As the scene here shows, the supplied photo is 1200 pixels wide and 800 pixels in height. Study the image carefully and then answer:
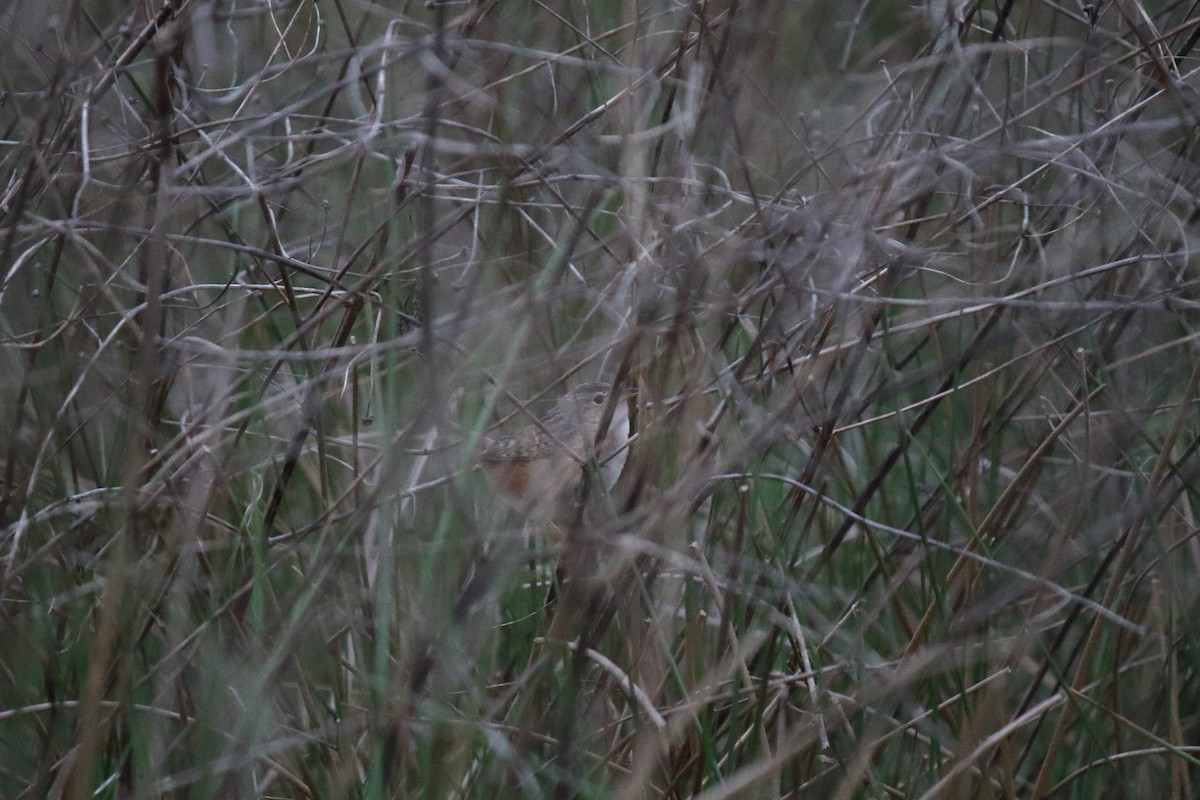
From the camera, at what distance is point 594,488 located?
1.97m

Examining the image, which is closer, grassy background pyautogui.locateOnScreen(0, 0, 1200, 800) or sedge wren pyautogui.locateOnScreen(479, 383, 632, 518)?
grassy background pyautogui.locateOnScreen(0, 0, 1200, 800)

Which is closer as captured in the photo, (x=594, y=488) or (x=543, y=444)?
(x=594, y=488)

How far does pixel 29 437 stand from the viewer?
2.59 metres

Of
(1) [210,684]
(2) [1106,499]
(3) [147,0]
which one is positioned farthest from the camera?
(2) [1106,499]

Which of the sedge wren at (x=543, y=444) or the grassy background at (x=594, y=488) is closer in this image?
the grassy background at (x=594, y=488)

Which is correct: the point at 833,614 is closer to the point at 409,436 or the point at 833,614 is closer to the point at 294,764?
the point at 294,764

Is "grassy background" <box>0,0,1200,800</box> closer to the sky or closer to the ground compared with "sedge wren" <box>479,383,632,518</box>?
closer to the sky

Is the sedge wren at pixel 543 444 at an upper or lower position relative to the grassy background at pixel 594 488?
lower

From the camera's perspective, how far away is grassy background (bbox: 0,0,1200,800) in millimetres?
1739

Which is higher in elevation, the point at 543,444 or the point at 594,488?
the point at 594,488

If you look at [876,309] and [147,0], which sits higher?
[147,0]

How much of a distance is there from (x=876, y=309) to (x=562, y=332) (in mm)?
747

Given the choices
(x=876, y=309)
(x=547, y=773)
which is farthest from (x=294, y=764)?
(x=876, y=309)

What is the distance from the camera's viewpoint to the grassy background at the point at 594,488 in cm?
174
